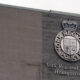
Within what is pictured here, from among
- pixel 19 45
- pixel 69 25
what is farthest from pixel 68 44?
Answer: pixel 19 45

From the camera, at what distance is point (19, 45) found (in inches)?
1485

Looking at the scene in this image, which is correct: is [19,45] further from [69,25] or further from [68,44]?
[69,25]

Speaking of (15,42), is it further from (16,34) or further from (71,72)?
(71,72)

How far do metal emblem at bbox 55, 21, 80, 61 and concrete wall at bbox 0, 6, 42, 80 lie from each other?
1.73 metres

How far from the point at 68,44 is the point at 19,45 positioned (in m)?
4.45

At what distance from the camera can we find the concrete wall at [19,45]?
121ft

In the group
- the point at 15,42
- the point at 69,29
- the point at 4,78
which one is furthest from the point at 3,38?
the point at 69,29

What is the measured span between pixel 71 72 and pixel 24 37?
510cm

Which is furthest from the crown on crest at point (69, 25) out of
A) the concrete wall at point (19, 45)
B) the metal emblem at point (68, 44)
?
the concrete wall at point (19, 45)

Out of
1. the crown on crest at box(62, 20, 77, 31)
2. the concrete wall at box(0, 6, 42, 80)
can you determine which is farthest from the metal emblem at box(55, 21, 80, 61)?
the concrete wall at box(0, 6, 42, 80)

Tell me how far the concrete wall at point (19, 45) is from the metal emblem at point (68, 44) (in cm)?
173

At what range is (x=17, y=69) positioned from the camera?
37.1m

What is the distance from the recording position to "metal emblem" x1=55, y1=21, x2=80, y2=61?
127 ft

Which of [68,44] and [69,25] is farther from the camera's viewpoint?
[69,25]
